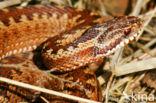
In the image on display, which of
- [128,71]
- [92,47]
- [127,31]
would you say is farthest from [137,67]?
[92,47]

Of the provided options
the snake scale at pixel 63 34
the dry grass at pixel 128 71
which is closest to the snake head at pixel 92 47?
the snake scale at pixel 63 34

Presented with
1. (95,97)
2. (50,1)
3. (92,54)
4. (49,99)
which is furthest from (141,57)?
(50,1)

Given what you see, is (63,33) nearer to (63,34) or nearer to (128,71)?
(63,34)

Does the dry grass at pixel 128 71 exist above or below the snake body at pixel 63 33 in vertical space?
below

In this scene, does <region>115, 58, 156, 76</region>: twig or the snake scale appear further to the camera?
the snake scale

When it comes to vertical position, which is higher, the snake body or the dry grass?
the snake body

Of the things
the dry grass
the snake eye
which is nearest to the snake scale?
the snake eye

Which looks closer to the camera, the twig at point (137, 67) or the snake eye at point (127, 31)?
the twig at point (137, 67)

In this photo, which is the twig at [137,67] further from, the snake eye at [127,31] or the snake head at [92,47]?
the snake eye at [127,31]

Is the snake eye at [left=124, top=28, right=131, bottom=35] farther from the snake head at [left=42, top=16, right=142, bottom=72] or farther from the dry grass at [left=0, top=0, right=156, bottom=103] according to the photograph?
the dry grass at [left=0, top=0, right=156, bottom=103]
